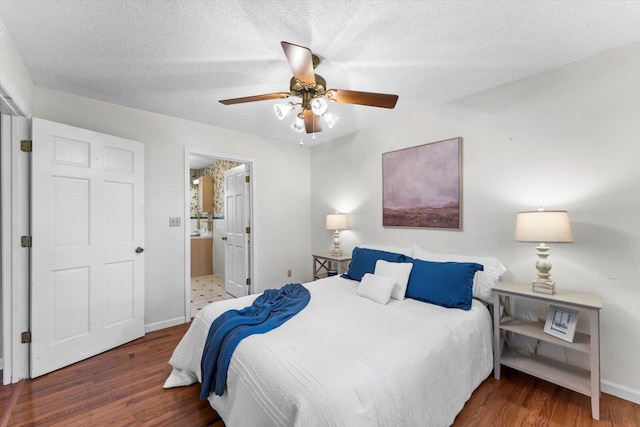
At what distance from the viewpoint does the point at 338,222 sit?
375 cm

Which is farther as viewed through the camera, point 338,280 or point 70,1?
point 338,280

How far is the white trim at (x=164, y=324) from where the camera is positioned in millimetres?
3064

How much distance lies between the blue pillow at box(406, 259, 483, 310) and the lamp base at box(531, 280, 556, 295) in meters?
0.37

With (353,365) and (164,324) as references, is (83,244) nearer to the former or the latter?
(164,324)

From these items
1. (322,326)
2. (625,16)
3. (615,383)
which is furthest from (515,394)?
(625,16)

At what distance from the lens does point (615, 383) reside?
1.98 meters

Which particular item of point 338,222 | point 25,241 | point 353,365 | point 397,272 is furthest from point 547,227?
point 25,241

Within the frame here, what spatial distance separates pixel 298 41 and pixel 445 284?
2.12m

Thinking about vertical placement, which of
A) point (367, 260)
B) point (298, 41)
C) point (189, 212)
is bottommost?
point (367, 260)

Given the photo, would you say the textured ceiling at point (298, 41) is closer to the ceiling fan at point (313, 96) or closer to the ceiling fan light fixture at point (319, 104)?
the ceiling fan at point (313, 96)

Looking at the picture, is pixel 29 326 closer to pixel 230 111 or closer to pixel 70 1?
pixel 70 1

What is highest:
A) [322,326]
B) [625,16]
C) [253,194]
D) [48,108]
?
[625,16]

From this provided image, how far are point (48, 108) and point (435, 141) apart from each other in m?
3.76

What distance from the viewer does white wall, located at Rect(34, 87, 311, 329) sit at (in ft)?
9.30
